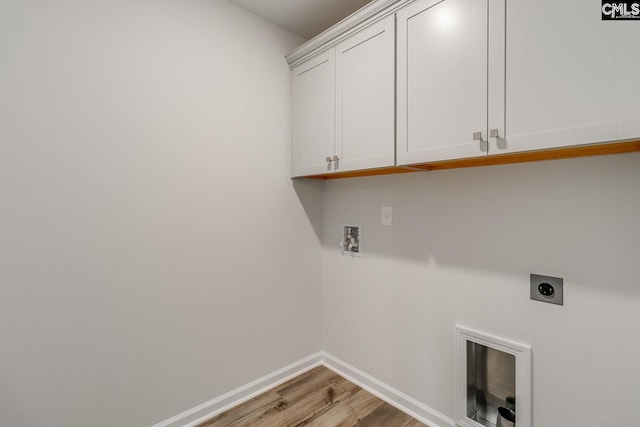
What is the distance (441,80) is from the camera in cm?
137

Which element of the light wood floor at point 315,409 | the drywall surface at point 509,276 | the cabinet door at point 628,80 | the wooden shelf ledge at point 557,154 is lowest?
the light wood floor at point 315,409

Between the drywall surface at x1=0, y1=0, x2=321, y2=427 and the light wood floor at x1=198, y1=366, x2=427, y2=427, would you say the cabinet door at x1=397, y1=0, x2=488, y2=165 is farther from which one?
the light wood floor at x1=198, y1=366, x2=427, y2=427

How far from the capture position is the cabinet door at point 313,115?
6.29ft

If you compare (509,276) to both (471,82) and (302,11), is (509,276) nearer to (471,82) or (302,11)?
(471,82)

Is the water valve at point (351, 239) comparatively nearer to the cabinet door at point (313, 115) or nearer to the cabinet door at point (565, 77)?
the cabinet door at point (313, 115)

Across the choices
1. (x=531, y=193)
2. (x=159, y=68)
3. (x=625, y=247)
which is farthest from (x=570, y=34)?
(x=159, y=68)

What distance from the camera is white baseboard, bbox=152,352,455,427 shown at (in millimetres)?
1751

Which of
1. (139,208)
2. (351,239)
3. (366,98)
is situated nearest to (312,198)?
(351,239)

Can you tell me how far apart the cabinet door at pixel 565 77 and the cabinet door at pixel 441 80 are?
0.08m

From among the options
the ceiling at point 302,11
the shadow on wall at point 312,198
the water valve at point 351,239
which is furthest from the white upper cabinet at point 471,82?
the water valve at point 351,239

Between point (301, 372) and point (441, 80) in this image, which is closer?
point (441, 80)

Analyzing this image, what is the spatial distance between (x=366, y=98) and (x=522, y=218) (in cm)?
100

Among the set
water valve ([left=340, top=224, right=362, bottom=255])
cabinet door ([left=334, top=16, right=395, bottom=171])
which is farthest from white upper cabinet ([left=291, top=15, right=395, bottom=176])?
water valve ([left=340, top=224, right=362, bottom=255])

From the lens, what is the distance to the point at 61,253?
138 centimetres
